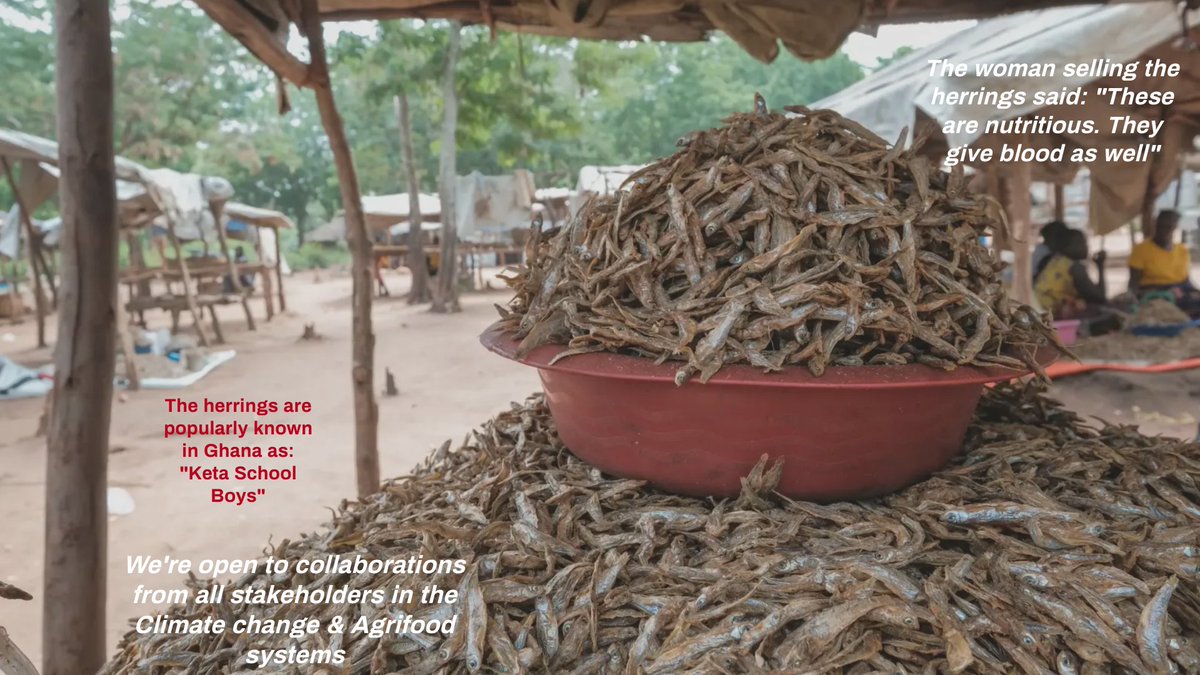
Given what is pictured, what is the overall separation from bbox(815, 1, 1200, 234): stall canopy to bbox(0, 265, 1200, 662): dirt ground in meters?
2.21

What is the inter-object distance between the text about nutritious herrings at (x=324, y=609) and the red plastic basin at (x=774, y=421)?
0.39 metres

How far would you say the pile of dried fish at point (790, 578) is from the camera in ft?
3.33

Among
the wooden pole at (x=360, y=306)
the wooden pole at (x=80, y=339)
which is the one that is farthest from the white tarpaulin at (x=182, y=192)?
the wooden pole at (x=80, y=339)

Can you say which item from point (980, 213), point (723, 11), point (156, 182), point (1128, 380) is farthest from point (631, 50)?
point (980, 213)

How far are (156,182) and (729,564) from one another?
32.4 feet

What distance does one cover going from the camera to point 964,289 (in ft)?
4.31

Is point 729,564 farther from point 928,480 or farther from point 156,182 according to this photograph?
point 156,182

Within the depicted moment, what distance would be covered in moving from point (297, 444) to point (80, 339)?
4220 mm

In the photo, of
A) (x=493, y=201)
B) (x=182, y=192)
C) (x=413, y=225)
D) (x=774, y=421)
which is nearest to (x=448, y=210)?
(x=413, y=225)

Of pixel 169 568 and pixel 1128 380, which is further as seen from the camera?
pixel 1128 380

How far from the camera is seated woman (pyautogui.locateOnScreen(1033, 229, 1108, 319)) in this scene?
6.41m

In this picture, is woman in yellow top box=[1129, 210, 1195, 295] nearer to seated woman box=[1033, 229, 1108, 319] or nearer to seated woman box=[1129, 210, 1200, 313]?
seated woman box=[1129, 210, 1200, 313]

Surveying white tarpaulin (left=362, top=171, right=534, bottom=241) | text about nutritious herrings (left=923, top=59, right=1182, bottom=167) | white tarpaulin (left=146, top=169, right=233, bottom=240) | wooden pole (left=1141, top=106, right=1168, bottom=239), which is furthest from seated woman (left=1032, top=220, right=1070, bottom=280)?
white tarpaulin (left=362, top=171, right=534, bottom=241)

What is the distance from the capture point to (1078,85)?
4.07 meters
